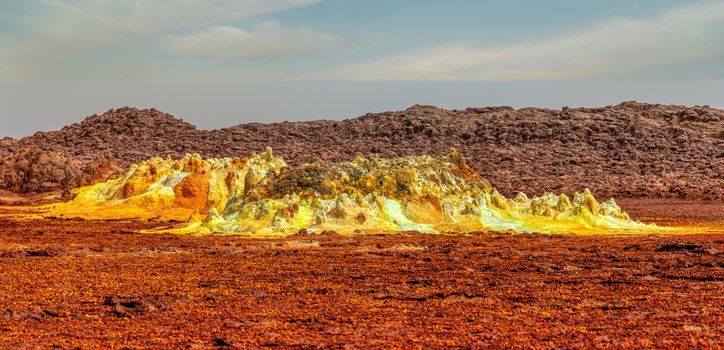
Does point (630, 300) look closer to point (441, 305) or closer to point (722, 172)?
point (441, 305)

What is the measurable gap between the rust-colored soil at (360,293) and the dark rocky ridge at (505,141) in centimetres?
4155

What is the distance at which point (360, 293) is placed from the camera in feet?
47.3

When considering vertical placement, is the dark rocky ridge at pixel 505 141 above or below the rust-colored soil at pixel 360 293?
above

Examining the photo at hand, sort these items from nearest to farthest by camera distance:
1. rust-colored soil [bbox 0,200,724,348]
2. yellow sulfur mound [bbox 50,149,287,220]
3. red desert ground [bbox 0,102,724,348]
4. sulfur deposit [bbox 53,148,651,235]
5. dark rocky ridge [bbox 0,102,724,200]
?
rust-colored soil [bbox 0,200,724,348] < red desert ground [bbox 0,102,724,348] < sulfur deposit [bbox 53,148,651,235] < yellow sulfur mound [bbox 50,149,287,220] < dark rocky ridge [bbox 0,102,724,200]

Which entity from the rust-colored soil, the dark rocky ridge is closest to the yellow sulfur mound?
the rust-colored soil

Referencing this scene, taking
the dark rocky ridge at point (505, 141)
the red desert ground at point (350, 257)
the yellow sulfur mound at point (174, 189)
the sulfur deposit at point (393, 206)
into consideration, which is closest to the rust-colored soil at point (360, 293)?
the red desert ground at point (350, 257)

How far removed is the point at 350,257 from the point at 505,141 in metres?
74.9

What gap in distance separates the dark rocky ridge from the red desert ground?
3101 millimetres

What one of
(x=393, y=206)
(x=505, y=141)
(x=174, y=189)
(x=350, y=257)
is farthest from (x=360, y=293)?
(x=505, y=141)

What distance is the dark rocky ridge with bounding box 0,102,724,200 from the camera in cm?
7156

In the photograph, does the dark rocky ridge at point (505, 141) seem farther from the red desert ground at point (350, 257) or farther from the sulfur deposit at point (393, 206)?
the sulfur deposit at point (393, 206)

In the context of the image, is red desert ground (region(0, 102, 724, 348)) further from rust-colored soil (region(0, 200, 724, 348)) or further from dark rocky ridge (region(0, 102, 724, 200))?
dark rocky ridge (region(0, 102, 724, 200))

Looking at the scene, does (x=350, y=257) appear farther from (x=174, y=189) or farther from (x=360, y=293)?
(x=174, y=189)

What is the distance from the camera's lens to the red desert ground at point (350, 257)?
11094 mm
